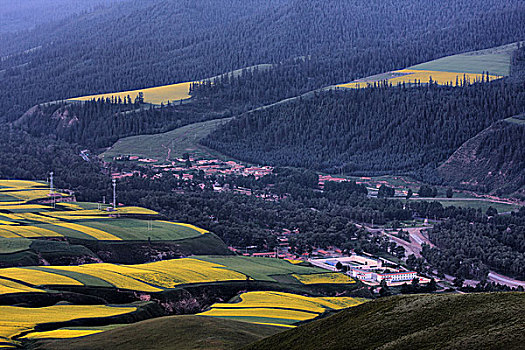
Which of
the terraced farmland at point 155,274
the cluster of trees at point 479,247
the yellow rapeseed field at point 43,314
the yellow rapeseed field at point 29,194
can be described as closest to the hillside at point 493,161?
the cluster of trees at point 479,247

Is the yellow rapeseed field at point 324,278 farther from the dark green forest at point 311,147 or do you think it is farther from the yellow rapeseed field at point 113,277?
the yellow rapeseed field at point 113,277

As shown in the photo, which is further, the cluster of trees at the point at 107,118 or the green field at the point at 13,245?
the cluster of trees at the point at 107,118

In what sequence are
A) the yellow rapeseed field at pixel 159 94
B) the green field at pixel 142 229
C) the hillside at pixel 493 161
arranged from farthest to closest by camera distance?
the yellow rapeseed field at pixel 159 94
the hillside at pixel 493 161
the green field at pixel 142 229

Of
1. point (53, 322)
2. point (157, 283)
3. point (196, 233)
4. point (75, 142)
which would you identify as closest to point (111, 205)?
point (196, 233)

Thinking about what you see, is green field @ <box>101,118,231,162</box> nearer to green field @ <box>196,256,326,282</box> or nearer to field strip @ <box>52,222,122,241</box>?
field strip @ <box>52,222,122,241</box>

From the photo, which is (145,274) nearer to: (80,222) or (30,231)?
(30,231)

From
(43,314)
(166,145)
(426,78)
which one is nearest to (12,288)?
(43,314)
